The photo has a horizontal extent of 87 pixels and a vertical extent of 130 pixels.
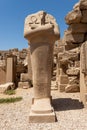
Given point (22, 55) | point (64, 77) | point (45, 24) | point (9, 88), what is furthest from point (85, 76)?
point (22, 55)

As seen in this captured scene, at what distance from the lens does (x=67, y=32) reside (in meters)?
10.0

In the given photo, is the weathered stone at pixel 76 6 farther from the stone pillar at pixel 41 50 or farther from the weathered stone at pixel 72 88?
the stone pillar at pixel 41 50

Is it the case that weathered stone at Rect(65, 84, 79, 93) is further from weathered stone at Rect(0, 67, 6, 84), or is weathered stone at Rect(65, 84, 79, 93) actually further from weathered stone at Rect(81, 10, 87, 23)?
weathered stone at Rect(0, 67, 6, 84)

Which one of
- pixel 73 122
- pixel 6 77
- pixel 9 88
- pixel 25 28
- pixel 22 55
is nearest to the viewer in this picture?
pixel 73 122

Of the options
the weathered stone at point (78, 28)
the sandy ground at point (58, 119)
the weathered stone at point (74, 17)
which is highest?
the weathered stone at point (74, 17)

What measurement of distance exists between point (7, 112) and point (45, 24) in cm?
253

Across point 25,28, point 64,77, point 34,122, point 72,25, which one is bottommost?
point 34,122

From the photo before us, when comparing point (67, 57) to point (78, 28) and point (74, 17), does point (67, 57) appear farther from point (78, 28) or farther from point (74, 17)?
point (74, 17)

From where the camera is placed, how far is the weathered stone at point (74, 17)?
30.8 feet

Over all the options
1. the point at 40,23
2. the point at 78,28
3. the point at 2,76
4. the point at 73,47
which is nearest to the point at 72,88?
the point at 73,47

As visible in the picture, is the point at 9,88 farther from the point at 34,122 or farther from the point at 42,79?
the point at 34,122

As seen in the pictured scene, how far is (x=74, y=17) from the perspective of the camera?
30.9 ft

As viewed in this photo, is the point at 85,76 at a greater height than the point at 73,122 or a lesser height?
greater

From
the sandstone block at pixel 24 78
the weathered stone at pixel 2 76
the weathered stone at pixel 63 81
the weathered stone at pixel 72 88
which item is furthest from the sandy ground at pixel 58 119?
the weathered stone at pixel 2 76
